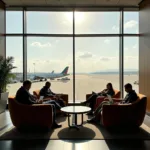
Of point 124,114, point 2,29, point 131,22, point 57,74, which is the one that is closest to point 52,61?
point 57,74

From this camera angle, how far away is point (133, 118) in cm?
469

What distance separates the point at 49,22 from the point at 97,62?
2.42 metres

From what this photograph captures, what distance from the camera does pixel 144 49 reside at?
7.23 meters

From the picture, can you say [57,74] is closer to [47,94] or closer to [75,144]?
[47,94]

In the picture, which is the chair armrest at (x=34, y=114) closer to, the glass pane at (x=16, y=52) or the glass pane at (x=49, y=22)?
the glass pane at (x=16, y=52)

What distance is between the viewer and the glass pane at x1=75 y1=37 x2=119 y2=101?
8148 millimetres

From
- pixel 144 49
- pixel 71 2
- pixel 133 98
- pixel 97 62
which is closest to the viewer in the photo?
pixel 133 98

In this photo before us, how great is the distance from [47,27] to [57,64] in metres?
1.48

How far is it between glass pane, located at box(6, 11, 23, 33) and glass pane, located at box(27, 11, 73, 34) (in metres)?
0.29

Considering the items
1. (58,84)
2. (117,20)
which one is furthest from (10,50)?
(117,20)

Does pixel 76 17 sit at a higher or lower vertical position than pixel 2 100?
higher

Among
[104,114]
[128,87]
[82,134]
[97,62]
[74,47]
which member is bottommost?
[82,134]

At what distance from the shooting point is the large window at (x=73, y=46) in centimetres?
794

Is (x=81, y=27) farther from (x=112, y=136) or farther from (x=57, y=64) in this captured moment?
(x=112, y=136)
